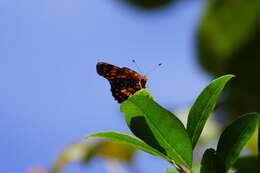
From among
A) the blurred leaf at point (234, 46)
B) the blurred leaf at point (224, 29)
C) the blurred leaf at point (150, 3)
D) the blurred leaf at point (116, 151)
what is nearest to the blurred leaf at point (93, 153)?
the blurred leaf at point (116, 151)

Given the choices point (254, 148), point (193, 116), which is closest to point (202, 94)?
point (193, 116)

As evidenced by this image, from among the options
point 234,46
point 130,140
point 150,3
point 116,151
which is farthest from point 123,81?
point 150,3

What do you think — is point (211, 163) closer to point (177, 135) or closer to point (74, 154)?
point (177, 135)

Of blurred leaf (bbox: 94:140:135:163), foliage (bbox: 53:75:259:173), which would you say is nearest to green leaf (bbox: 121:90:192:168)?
foliage (bbox: 53:75:259:173)

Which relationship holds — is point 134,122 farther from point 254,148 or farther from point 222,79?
point 254,148

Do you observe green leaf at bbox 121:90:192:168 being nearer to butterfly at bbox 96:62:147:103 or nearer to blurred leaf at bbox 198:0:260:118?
butterfly at bbox 96:62:147:103

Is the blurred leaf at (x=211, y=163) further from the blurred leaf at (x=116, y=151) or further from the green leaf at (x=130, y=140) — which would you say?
the blurred leaf at (x=116, y=151)
